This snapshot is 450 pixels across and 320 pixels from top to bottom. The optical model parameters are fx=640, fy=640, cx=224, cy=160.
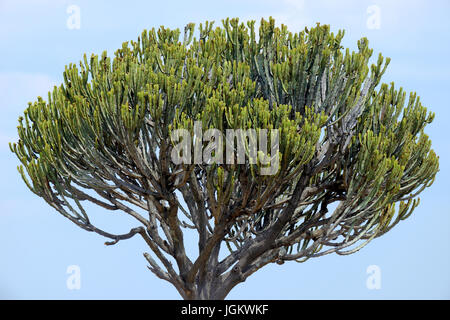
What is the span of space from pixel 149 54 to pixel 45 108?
2522 mm

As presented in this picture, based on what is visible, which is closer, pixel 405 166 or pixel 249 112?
pixel 249 112

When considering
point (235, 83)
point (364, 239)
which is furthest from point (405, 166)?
point (235, 83)

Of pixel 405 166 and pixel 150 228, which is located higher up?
pixel 405 166

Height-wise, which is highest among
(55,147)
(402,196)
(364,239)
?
(55,147)

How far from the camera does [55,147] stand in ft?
43.1

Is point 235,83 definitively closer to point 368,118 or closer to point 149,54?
point 149,54

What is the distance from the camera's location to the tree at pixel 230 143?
1191cm

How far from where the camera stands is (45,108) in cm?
1355

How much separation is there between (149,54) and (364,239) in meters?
6.28

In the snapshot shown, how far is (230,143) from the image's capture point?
11.7 meters

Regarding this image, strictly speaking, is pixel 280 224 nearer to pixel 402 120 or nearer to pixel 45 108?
pixel 402 120

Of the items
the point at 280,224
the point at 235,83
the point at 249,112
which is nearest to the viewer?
the point at 249,112

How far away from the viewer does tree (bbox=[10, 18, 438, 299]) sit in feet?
39.1

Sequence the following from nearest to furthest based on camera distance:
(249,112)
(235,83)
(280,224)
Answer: (249,112)
(235,83)
(280,224)
